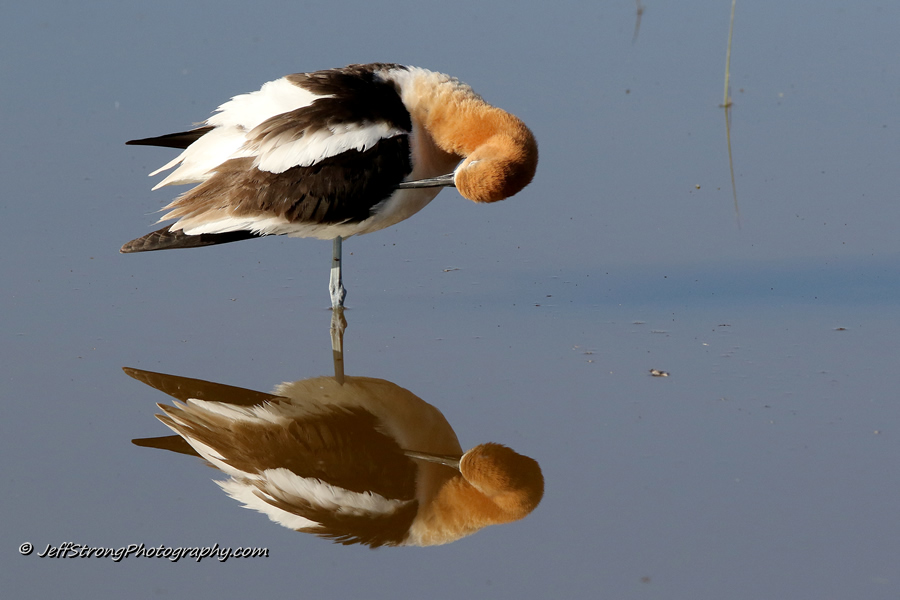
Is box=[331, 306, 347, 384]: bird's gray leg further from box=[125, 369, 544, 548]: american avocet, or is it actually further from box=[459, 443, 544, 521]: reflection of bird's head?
box=[459, 443, 544, 521]: reflection of bird's head

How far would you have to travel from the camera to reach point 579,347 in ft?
22.5

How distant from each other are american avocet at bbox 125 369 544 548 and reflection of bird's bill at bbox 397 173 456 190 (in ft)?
4.12

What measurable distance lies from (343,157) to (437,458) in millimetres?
2065

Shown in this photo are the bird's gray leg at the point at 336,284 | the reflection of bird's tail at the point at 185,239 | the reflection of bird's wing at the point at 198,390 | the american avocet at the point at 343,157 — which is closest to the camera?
the reflection of bird's wing at the point at 198,390

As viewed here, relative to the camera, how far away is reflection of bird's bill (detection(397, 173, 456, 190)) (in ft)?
23.1

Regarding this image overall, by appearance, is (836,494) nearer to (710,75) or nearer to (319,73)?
(319,73)

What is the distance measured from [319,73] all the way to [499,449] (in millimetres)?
2800

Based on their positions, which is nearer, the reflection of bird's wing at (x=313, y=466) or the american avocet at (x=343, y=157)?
the reflection of bird's wing at (x=313, y=466)

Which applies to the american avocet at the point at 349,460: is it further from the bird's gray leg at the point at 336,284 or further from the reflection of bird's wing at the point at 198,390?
the bird's gray leg at the point at 336,284

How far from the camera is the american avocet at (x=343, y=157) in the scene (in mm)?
6965

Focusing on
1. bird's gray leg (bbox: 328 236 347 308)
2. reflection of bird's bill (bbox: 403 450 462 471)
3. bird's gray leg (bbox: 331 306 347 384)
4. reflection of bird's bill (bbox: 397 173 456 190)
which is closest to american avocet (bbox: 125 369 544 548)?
reflection of bird's bill (bbox: 403 450 462 471)

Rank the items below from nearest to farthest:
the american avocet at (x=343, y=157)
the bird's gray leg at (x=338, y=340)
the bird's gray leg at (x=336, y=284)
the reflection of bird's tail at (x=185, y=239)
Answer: the bird's gray leg at (x=338, y=340), the american avocet at (x=343, y=157), the reflection of bird's tail at (x=185, y=239), the bird's gray leg at (x=336, y=284)

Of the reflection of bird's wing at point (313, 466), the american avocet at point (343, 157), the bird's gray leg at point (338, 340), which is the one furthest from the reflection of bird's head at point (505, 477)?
the american avocet at point (343, 157)

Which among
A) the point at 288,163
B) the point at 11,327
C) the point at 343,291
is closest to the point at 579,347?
the point at 343,291
